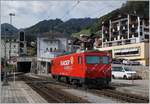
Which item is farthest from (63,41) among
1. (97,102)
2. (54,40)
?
(97,102)

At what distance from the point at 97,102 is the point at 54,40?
8385 centimetres

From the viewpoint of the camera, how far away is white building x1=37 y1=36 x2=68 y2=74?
9056 centimetres

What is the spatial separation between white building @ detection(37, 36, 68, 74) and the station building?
9882 mm

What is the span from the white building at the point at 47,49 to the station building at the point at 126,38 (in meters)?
9.88

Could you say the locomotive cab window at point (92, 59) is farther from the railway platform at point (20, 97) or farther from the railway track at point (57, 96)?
the railway platform at point (20, 97)

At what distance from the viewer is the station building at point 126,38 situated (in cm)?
7850

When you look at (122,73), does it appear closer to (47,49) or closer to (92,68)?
(92,68)

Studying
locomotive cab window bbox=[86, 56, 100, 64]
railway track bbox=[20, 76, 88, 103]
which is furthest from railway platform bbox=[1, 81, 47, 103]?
locomotive cab window bbox=[86, 56, 100, 64]

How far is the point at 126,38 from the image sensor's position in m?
108

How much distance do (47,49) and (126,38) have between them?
21.8m

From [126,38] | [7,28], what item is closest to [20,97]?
[7,28]

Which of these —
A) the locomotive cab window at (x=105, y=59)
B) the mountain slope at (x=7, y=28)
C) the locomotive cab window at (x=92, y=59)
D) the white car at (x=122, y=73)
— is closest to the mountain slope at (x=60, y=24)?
the mountain slope at (x=7, y=28)

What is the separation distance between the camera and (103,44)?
120312 mm

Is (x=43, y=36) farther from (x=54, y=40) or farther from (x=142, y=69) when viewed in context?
(x=142, y=69)
